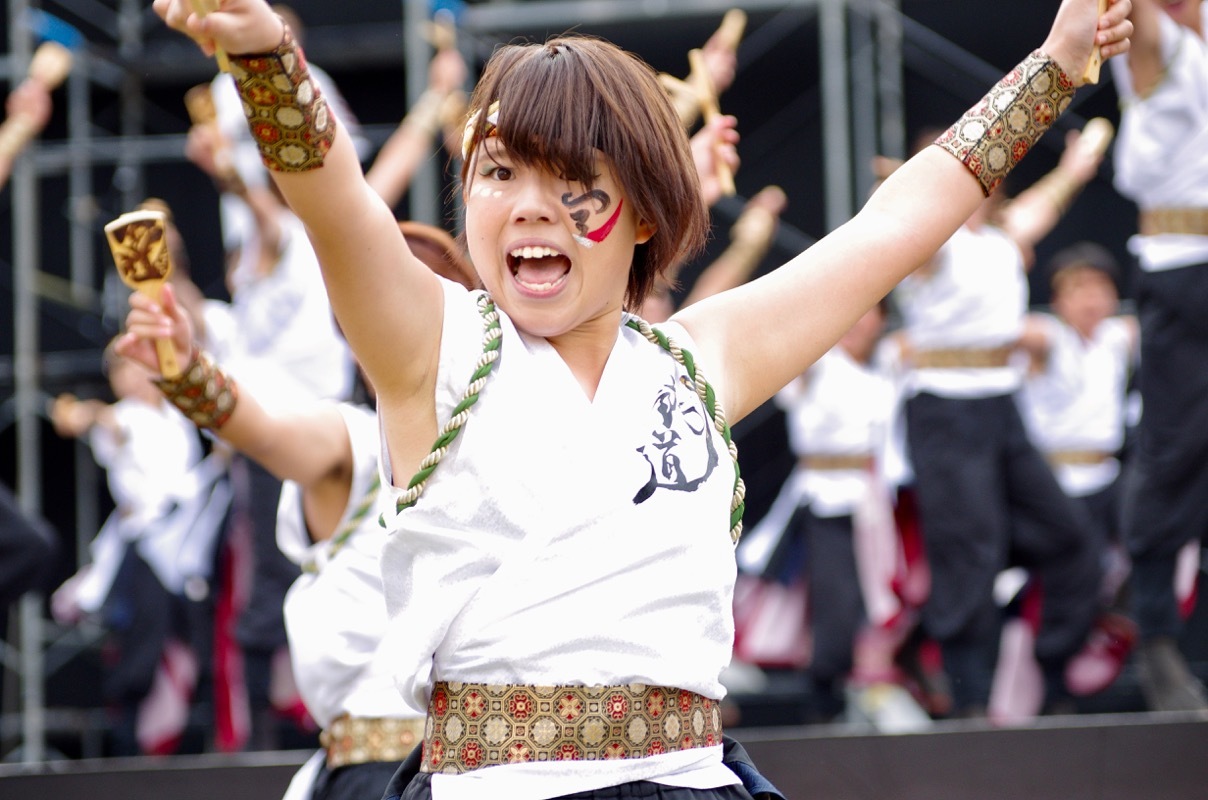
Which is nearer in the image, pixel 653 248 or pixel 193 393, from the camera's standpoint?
pixel 653 248

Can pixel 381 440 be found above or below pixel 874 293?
below

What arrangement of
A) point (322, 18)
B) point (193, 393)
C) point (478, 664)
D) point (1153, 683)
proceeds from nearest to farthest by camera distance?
point (478, 664), point (193, 393), point (1153, 683), point (322, 18)

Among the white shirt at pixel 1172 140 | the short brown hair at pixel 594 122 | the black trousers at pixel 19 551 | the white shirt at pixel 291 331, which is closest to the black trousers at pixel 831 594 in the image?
the white shirt at pixel 291 331

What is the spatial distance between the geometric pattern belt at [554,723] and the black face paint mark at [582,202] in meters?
0.43

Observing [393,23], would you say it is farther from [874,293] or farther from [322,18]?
[874,293]

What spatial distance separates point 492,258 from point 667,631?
1.28ft

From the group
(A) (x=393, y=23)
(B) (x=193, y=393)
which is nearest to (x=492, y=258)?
(B) (x=193, y=393)

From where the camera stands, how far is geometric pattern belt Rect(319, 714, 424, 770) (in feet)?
8.04

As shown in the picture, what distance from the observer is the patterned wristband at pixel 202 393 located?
7.79ft

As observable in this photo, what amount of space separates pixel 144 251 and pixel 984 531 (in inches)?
128

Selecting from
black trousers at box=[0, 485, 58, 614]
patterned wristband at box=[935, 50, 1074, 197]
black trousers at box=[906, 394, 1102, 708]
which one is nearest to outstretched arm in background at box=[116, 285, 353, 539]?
patterned wristband at box=[935, 50, 1074, 197]

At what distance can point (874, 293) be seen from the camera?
5.75ft

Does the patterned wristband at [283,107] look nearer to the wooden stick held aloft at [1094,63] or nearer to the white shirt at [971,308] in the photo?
the wooden stick held aloft at [1094,63]

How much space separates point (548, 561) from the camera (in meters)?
1.45
